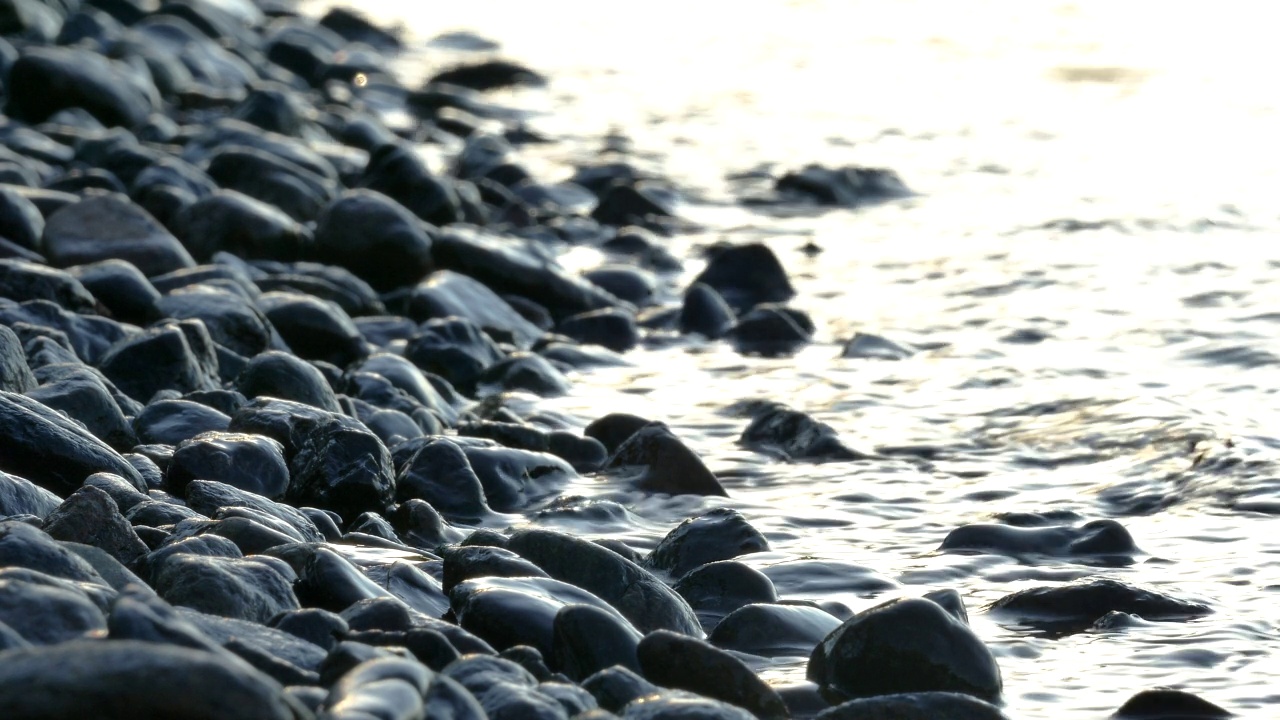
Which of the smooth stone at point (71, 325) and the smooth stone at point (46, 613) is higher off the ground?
the smooth stone at point (46, 613)

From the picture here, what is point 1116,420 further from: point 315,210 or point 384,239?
point 315,210

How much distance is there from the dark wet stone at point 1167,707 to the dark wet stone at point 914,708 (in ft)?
1.09

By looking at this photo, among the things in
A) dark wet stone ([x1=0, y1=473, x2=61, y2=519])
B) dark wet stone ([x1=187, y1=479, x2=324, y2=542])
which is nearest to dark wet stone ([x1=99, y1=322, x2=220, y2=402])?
dark wet stone ([x1=187, y1=479, x2=324, y2=542])

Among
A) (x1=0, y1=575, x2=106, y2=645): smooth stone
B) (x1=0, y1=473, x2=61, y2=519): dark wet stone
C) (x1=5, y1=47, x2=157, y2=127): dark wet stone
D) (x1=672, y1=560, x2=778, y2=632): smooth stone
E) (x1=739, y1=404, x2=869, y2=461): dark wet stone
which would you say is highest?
(x1=5, y1=47, x2=157, y2=127): dark wet stone

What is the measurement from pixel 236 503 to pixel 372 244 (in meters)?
3.35

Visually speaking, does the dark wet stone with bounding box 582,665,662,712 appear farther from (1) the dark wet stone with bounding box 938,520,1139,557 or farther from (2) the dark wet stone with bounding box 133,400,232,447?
(2) the dark wet stone with bounding box 133,400,232,447

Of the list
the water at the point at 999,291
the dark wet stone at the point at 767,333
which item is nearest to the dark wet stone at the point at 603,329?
the water at the point at 999,291

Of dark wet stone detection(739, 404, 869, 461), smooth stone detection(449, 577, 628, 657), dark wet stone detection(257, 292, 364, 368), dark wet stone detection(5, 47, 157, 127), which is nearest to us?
A: smooth stone detection(449, 577, 628, 657)

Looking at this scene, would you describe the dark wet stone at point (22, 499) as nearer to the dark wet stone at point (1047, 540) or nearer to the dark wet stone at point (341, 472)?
the dark wet stone at point (341, 472)

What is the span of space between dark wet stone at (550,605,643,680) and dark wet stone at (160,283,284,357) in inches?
103

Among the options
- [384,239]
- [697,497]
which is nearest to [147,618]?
[697,497]

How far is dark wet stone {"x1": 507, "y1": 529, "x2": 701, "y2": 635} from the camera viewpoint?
3.42m

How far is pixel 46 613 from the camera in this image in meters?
2.32

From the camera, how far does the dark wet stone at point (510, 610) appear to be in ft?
9.81
